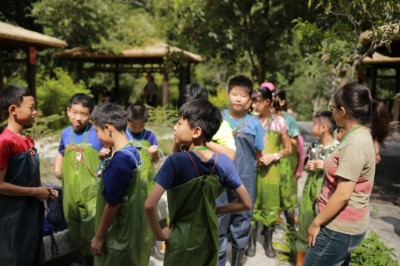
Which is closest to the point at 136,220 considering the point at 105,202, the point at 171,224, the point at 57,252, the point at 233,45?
the point at 105,202

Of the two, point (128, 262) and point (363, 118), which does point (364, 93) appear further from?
point (128, 262)

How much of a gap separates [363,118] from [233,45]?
8.32m

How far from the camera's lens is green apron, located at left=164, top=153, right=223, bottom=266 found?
6.00ft

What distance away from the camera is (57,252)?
3.06m

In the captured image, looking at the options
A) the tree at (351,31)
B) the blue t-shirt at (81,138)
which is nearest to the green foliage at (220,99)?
the tree at (351,31)

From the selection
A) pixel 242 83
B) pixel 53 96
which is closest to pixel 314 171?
pixel 242 83

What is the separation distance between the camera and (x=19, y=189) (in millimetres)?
2328

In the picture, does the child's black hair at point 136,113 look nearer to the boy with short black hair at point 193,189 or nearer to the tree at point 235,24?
the boy with short black hair at point 193,189

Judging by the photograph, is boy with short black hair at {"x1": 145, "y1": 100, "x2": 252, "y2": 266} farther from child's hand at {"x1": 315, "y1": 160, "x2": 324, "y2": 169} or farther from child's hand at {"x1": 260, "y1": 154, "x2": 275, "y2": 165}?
child's hand at {"x1": 260, "y1": 154, "x2": 275, "y2": 165}

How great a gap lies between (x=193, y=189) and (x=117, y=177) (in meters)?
0.49

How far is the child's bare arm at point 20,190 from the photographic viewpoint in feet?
7.43

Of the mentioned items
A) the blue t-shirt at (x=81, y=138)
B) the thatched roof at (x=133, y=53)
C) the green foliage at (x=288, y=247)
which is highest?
the thatched roof at (x=133, y=53)

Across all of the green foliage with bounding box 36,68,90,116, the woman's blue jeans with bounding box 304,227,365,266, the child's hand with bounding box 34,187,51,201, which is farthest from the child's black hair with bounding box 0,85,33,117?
the green foliage with bounding box 36,68,90,116

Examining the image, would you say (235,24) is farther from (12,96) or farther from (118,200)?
(118,200)
